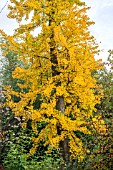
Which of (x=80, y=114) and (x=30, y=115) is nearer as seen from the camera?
(x=30, y=115)

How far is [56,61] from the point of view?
15.3 m

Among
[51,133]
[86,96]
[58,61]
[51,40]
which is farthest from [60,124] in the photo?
[51,40]

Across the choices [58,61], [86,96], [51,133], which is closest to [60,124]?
[51,133]

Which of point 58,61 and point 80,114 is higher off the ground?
point 58,61

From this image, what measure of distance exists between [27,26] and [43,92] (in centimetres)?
298

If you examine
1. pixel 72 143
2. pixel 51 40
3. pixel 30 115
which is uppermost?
pixel 51 40

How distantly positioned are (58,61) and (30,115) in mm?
2587

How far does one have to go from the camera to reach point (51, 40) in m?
15.1

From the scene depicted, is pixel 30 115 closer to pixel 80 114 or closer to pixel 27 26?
pixel 80 114

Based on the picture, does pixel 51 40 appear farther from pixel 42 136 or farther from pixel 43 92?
pixel 42 136

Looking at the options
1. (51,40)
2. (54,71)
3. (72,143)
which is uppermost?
(51,40)

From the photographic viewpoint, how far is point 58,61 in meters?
14.9

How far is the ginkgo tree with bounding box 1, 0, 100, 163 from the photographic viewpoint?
47.4ft

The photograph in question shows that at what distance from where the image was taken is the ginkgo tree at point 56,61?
569 inches
